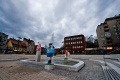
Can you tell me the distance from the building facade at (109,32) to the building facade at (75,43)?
1104 centimetres

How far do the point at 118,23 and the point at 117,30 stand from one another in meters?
4.20

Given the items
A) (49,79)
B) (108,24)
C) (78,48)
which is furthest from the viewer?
(78,48)

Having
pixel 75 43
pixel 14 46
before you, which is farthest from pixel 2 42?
pixel 75 43

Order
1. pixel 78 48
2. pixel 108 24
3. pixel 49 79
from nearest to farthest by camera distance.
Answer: pixel 49 79 → pixel 108 24 → pixel 78 48

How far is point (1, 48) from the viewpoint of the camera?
45094 mm

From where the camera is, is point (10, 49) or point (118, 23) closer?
point (118, 23)

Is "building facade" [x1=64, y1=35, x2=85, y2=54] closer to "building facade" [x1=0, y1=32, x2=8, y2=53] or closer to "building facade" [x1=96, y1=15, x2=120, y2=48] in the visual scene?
"building facade" [x1=96, y1=15, x2=120, y2=48]

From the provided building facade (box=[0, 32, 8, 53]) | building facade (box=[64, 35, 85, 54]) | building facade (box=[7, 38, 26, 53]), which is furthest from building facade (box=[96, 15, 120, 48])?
building facade (box=[0, 32, 8, 53])

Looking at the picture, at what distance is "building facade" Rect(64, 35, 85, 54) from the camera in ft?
164

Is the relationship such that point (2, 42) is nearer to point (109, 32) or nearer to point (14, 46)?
point (14, 46)

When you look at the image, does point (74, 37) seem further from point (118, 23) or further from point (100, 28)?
point (118, 23)

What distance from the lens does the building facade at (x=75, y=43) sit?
1968 inches

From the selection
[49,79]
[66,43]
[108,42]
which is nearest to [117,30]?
[108,42]

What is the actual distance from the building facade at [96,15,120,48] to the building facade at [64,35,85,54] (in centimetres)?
1104
